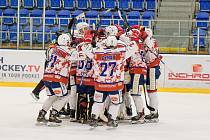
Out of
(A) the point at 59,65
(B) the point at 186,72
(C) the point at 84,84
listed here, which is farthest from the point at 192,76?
(A) the point at 59,65

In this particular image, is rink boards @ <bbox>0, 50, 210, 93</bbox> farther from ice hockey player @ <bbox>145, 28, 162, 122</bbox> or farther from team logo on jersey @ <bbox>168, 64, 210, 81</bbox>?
ice hockey player @ <bbox>145, 28, 162, 122</bbox>

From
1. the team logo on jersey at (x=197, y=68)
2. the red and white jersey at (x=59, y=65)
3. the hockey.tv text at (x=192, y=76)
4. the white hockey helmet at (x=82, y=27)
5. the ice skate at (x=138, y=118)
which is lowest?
the ice skate at (x=138, y=118)

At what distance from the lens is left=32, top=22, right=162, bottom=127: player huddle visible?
22.8 ft

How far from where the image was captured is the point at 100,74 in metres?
6.97

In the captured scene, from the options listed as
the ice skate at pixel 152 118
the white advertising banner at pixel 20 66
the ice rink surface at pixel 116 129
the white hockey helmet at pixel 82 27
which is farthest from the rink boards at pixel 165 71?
the white hockey helmet at pixel 82 27

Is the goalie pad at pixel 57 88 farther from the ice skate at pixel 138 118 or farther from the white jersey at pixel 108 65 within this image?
the ice skate at pixel 138 118

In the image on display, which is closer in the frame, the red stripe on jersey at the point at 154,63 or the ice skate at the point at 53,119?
the ice skate at the point at 53,119

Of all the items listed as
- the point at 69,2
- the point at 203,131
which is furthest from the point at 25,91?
the point at 69,2

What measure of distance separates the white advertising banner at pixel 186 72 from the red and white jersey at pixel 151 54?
13.3 ft

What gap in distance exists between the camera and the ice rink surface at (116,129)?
677cm

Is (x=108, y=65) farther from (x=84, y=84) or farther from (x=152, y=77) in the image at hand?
(x=152, y=77)

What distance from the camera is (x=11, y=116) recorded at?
8.16 meters

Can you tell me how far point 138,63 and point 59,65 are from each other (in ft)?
3.80

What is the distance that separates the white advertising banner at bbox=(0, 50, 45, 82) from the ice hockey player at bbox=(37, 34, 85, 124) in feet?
16.1
